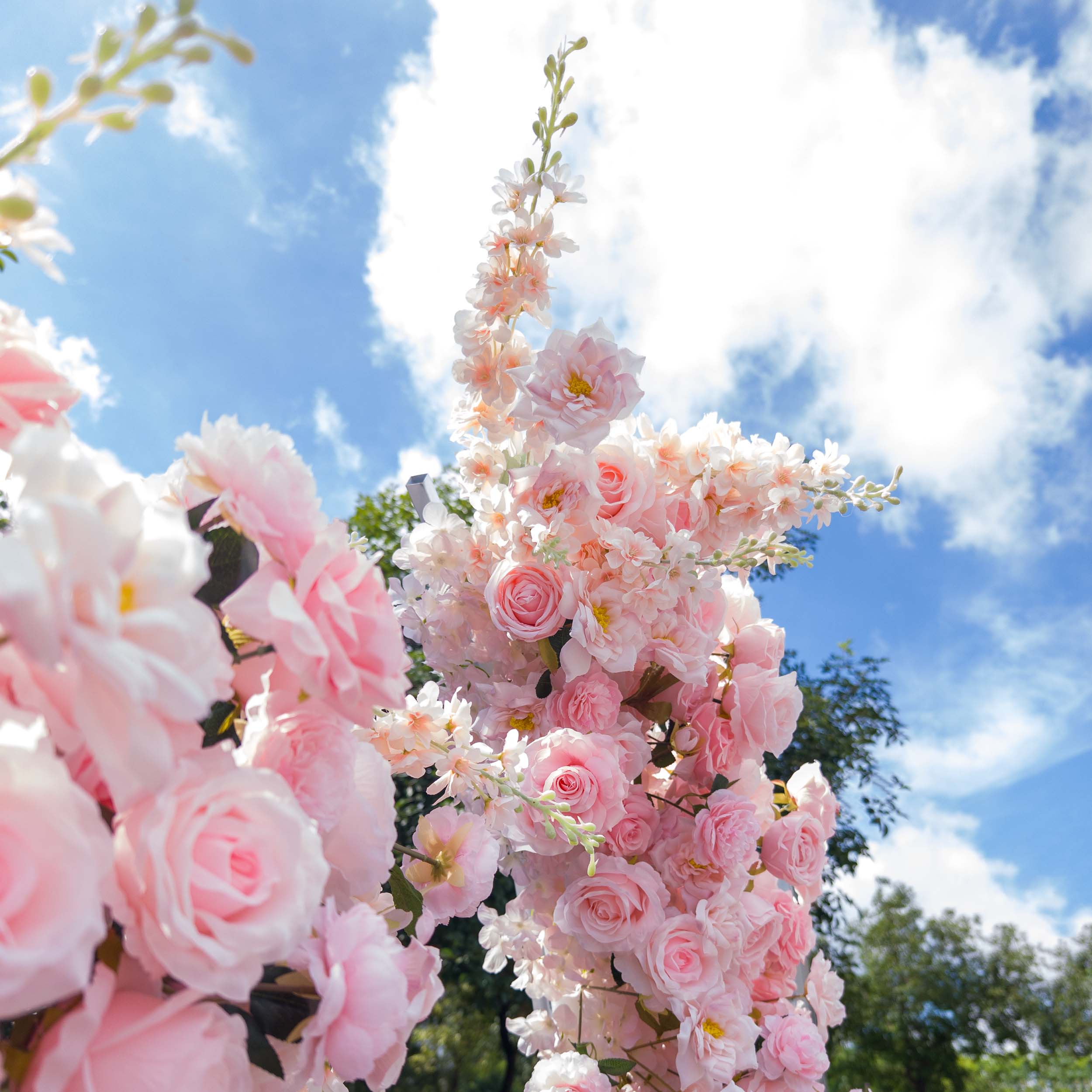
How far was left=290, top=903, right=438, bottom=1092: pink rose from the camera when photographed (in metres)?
0.69

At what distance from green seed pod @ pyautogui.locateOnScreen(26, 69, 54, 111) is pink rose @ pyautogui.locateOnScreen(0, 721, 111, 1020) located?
1.34ft

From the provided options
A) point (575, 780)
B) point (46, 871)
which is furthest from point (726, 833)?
point (46, 871)

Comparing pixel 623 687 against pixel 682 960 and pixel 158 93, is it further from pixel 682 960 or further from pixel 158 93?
pixel 158 93

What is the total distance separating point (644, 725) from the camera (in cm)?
171

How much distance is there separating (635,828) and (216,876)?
116 centimetres

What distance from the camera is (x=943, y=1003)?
584 inches

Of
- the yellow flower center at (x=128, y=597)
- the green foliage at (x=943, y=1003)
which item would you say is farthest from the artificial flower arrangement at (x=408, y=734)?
the green foliage at (x=943, y=1003)

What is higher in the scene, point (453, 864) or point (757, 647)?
point (757, 647)

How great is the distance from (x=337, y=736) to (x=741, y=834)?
1.01 meters

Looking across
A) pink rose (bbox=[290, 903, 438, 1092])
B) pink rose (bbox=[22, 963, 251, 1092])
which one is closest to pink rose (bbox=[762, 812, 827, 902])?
pink rose (bbox=[290, 903, 438, 1092])

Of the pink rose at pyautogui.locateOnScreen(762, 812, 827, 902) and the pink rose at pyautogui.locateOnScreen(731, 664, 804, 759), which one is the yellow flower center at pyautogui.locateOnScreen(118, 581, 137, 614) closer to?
the pink rose at pyautogui.locateOnScreen(731, 664, 804, 759)

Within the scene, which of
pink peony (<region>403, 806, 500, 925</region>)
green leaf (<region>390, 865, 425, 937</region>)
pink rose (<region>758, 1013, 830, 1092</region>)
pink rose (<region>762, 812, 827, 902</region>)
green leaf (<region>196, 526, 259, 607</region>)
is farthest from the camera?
pink rose (<region>762, 812, 827, 902</region>)

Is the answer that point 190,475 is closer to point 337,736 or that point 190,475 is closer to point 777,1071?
point 337,736

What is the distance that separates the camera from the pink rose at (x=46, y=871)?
0.47m
